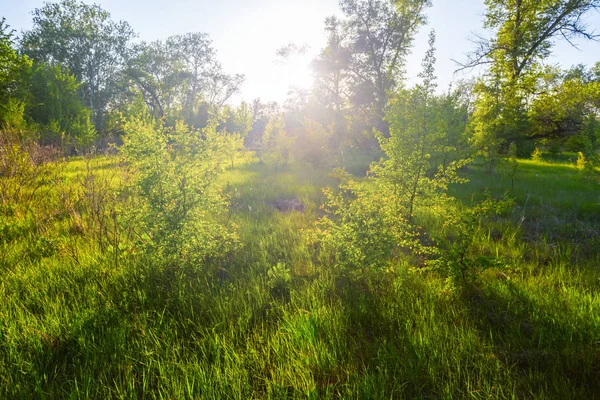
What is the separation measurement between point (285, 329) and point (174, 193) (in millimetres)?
1950

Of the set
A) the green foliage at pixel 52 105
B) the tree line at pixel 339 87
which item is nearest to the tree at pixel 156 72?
the tree line at pixel 339 87

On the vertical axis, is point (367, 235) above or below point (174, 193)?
below

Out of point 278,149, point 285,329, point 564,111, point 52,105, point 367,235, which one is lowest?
point 285,329

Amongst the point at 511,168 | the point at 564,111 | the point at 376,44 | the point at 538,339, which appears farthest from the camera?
the point at 376,44

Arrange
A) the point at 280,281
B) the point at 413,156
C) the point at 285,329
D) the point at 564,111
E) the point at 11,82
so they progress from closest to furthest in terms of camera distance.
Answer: the point at 285,329 → the point at 280,281 → the point at 413,156 → the point at 564,111 → the point at 11,82

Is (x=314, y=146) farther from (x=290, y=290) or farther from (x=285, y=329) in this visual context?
(x=285, y=329)

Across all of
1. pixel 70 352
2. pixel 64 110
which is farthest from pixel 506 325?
pixel 64 110

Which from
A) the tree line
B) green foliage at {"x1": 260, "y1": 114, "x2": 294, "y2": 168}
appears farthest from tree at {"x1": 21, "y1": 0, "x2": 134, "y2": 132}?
green foliage at {"x1": 260, "y1": 114, "x2": 294, "y2": 168}

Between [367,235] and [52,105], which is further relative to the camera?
[52,105]

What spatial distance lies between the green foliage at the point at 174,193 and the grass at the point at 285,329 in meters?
0.37

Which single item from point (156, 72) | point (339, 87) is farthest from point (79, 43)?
point (339, 87)

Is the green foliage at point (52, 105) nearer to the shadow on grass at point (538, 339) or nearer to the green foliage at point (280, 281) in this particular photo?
the green foliage at point (280, 281)

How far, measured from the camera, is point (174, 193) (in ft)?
9.74

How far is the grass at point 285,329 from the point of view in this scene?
1.66 meters
